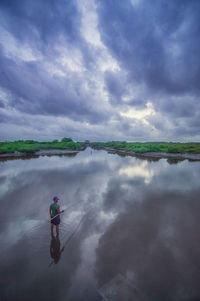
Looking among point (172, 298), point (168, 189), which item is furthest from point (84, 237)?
point (168, 189)

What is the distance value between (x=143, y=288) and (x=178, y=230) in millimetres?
3386

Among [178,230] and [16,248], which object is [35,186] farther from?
[178,230]

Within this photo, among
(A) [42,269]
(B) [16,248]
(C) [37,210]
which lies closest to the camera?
(A) [42,269]

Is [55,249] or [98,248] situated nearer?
[55,249]

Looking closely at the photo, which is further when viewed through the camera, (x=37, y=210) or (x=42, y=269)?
(x=37, y=210)

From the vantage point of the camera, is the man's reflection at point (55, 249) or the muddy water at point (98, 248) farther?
the man's reflection at point (55, 249)

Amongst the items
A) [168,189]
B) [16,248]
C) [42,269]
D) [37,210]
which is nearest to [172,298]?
[42,269]

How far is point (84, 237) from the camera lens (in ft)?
16.6

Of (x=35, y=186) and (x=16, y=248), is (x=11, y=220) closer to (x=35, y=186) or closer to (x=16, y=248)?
(x=16, y=248)

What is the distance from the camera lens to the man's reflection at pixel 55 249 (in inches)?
162

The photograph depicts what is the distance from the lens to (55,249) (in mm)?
4418

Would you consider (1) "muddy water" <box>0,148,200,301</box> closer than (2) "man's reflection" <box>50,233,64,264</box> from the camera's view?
Yes

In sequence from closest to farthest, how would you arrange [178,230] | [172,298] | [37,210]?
[172,298] < [178,230] < [37,210]

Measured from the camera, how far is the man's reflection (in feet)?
13.5
